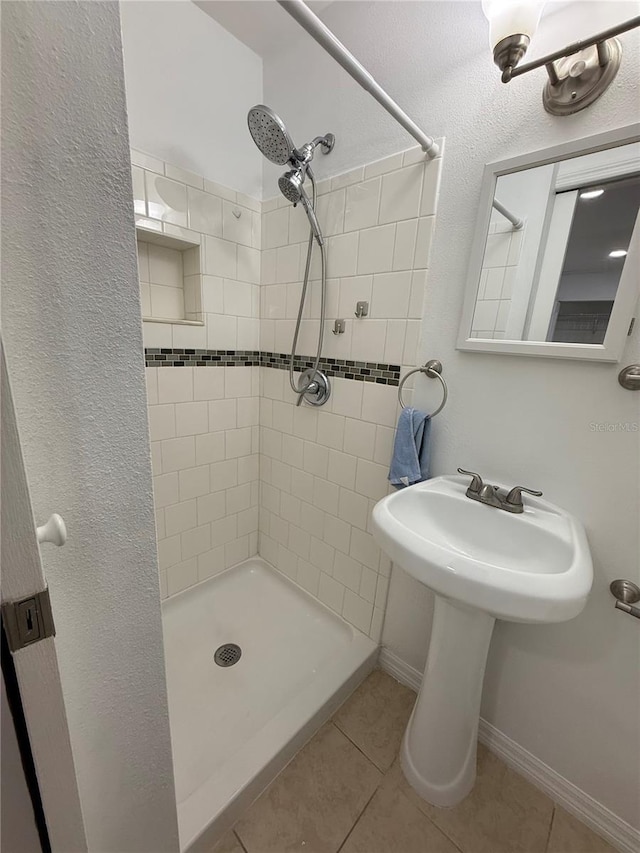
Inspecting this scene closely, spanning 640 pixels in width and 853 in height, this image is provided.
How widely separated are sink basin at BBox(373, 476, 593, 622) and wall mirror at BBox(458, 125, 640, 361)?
44cm

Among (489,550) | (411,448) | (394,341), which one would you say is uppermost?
(394,341)

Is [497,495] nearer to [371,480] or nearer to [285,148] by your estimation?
[371,480]

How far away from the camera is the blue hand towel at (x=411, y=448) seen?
3.60 feet

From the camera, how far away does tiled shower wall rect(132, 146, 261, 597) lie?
1.30 meters

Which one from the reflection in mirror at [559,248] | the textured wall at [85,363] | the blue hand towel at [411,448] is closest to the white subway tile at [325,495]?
the blue hand towel at [411,448]

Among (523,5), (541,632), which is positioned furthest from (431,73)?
(541,632)

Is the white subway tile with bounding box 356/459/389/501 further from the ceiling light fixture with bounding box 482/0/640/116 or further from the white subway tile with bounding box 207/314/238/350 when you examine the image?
the ceiling light fixture with bounding box 482/0/640/116

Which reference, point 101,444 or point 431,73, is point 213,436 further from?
point 431,73

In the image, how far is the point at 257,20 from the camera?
1242 mm

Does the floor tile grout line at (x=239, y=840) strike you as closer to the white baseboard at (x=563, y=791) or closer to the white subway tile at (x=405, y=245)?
the white baseboard at (x=563, y=791)

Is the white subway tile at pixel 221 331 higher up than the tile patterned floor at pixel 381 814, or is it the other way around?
the white subway tile at pixel 221 331

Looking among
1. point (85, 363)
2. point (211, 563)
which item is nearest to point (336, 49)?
point (85, 363)

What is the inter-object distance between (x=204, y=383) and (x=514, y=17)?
1386 millimetres

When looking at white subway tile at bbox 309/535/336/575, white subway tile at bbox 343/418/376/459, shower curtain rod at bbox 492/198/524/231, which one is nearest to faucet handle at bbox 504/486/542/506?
white subway tile at bbox 343/418/376/459
